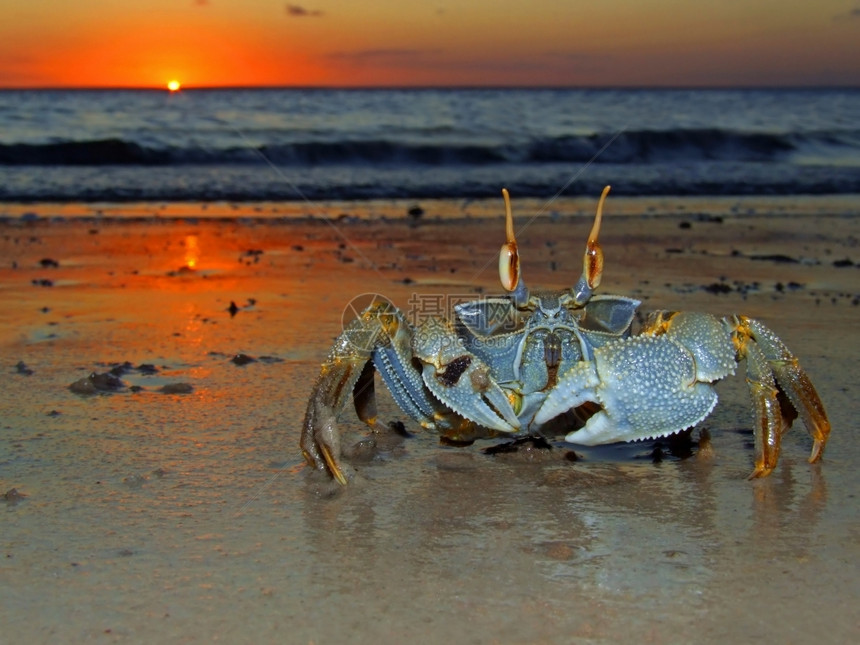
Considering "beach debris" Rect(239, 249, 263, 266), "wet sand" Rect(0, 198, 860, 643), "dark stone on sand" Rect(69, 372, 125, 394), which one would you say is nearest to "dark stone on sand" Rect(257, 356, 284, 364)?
"wet sand" Rect(0, 198, 860, 643)

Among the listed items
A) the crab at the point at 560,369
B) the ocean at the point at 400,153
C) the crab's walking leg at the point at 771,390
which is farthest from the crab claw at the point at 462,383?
the ocean at the point at 400,153

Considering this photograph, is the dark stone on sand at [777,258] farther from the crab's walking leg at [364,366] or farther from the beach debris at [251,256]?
the crab's walking leg at [364,366]

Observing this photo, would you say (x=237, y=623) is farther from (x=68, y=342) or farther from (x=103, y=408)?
(x=68, y=342)

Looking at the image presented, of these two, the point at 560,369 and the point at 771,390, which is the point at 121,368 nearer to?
the point at 560,369

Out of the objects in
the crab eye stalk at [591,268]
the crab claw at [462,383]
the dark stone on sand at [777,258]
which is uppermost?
the crab eye stalk at [591,268]

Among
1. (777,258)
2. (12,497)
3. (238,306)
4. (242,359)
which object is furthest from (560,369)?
(777,258)

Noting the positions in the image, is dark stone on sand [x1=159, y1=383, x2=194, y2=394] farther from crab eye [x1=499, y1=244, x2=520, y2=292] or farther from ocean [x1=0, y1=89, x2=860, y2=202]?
ocean [x1=0, y1=89, x2=860, y2=202]
